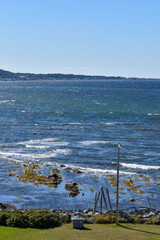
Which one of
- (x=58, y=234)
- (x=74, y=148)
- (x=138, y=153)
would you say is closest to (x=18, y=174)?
(x=74, y=148)

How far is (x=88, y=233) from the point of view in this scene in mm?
29766

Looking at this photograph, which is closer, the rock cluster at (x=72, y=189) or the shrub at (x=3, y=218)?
the shrub at (x=3, y=218)

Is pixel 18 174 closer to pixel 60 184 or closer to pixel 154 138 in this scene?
pixel 60 184

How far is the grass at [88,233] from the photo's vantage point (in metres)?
28.5

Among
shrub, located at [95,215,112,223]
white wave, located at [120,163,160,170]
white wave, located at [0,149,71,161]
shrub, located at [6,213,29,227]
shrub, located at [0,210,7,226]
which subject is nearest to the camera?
shrub, located at [6,213,29,227]

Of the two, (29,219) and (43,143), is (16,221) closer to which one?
(29,219)

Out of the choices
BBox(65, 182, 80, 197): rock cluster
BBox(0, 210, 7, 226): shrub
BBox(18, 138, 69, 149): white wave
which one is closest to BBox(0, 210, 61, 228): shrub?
BBox(0, 210, 7, 226): shrub

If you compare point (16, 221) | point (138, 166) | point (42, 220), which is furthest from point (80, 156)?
point (16, 221)

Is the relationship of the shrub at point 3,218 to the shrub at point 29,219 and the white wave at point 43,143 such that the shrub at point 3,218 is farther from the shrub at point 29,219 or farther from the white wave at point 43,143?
the white wave at point 43,143

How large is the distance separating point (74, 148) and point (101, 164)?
11.2 meters

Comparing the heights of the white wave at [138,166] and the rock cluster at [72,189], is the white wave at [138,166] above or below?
above

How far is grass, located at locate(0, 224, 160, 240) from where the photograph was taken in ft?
93.6

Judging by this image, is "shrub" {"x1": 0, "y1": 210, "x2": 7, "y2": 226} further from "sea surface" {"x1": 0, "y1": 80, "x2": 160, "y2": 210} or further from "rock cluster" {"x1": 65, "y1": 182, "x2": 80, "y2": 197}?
"rock cluster" {"x1": 65, "y1": 182, "x2": 80, "y2": 197}

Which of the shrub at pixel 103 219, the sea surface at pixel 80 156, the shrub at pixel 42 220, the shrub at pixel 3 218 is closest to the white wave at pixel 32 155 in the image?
the sea surface at pixel 80 156
